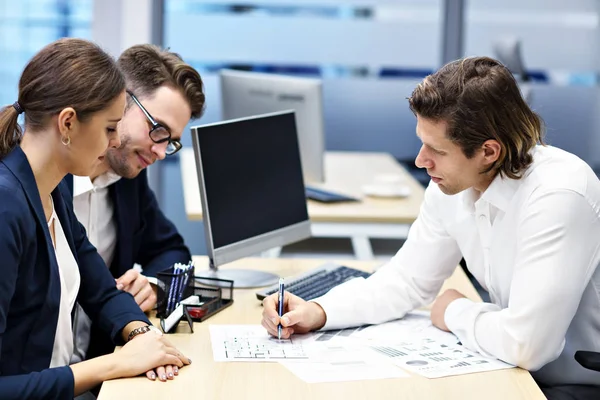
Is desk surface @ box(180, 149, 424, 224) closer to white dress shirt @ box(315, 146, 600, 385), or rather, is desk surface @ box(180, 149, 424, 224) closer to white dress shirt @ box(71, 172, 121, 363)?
white dress shirt @ box(71, 172, 121, 363)

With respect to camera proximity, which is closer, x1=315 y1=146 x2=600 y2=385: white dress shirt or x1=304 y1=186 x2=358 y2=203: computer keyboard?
x1=315 y1=146 x2=600 y2=385: white dress shirt

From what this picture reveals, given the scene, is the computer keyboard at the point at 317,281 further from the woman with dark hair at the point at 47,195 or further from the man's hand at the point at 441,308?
the woman with dark hair at the point at 47,195

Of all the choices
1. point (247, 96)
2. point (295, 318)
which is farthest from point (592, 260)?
point (247, 96)

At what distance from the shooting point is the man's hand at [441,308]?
1974 millimetres

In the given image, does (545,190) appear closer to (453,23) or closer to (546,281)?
(546,281)

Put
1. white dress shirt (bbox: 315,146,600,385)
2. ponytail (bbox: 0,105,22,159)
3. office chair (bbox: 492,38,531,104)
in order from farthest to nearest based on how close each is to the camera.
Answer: office chair (bbox: 492,38,531,104), white dress shirt (bbox: 315,146,600,385), ponytail (bbox: 0,105,22,159)

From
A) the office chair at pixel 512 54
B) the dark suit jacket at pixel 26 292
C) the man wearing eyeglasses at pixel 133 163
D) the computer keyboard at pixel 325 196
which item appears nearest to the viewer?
the dark suit jacket at pixel 26 292

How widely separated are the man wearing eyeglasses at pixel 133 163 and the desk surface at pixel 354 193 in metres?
0.67

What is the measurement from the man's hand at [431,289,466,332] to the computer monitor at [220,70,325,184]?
1607 millimetres

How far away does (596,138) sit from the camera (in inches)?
224

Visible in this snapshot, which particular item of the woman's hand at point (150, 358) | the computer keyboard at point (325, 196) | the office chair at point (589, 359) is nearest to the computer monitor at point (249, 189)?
the woman's hand at point (150, 358)

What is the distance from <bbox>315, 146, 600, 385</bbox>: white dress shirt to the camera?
1.72 meters

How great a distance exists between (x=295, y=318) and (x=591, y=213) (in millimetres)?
694

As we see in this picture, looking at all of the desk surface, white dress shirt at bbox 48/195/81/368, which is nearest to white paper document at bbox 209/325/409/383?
white dress shirt at bbox 48/195/81/368
